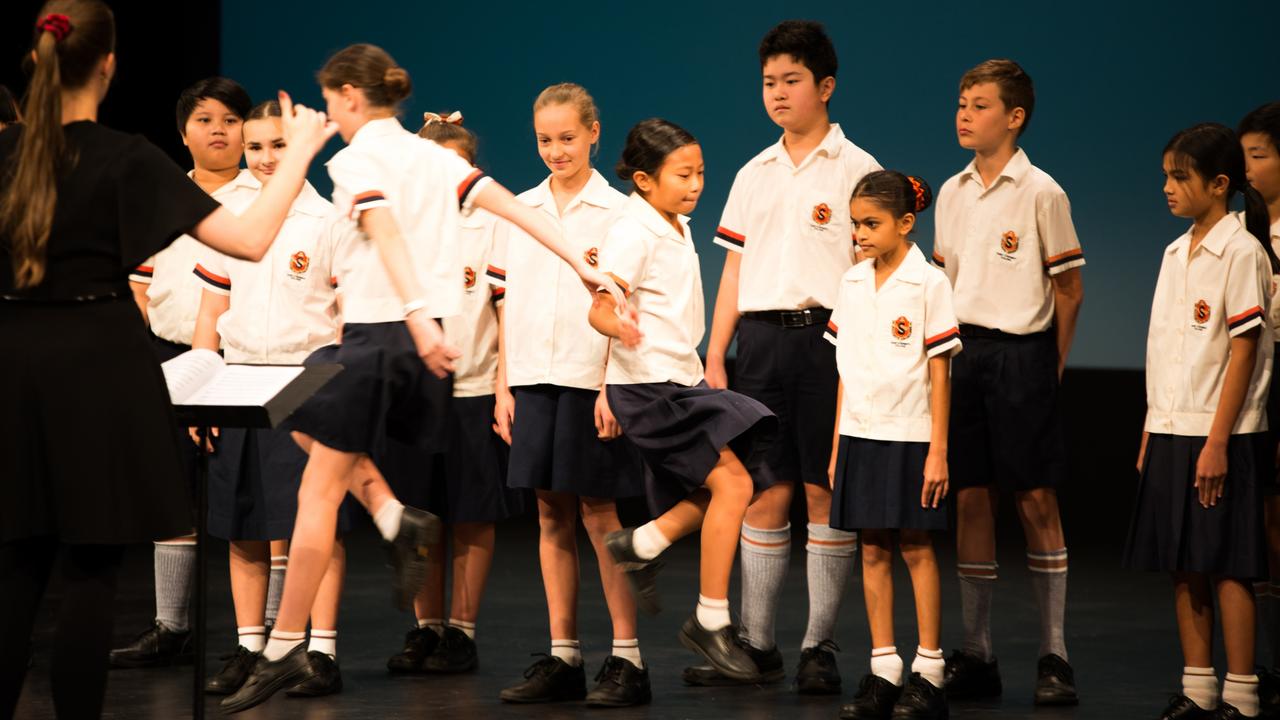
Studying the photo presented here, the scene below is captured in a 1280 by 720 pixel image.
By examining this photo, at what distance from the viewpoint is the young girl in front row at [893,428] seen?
3.37 m

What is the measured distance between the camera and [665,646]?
4293mm

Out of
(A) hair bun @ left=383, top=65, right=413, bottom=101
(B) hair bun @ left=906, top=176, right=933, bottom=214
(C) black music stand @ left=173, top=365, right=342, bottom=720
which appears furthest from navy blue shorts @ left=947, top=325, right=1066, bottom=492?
(C) black music stand @ left=173, top=365, right=342, bottom=720

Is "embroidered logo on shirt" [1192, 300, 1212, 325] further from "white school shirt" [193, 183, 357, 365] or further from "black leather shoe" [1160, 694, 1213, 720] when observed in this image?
"white school shirt" [193, 183, 357, 365]

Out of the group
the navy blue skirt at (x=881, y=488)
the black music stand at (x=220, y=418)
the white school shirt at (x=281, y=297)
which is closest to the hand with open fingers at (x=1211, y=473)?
the navy blue skirt at (x=881, y=488)

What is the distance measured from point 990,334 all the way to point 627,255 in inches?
40.9

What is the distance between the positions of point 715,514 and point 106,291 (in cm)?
152

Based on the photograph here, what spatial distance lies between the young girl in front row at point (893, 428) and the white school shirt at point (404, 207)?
997 mm

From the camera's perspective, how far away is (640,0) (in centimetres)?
675

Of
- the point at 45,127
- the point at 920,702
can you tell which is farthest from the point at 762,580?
the point at 45,127

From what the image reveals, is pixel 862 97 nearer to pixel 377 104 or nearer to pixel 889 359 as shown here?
pixel 889 359

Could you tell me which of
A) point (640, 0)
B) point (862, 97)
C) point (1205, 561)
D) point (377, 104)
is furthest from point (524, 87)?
point (1205, 561)

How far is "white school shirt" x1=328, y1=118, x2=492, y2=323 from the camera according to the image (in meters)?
3.02

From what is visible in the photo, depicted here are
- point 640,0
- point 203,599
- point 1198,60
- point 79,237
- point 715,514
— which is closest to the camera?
point 79,237

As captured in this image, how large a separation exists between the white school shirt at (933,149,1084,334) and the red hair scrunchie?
233 centimetres
